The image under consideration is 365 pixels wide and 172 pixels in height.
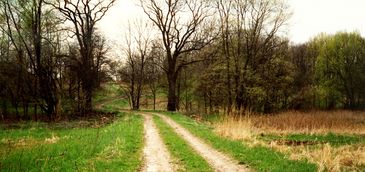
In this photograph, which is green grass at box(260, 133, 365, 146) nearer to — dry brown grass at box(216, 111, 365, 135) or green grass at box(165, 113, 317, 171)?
dry brown grass at box(216, 111, 365, 135)

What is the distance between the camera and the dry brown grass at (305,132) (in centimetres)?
1166

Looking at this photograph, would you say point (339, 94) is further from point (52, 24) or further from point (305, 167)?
point (305, 167)

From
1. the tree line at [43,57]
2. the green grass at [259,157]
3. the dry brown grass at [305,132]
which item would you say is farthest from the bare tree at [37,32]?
the green grass at [259,157]

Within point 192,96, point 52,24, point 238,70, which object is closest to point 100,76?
point 192,96

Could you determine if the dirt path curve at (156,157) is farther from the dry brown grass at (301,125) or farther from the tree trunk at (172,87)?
the tree trunk at (172,87)

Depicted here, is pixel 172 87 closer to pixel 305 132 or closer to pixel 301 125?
pixel 301 125

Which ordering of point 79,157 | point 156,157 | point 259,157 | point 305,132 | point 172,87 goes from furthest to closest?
point 172,87
point 305,132
point 156,157
point 259,157
point 79,157

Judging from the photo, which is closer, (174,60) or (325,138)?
(325,138)

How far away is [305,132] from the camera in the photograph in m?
24.4

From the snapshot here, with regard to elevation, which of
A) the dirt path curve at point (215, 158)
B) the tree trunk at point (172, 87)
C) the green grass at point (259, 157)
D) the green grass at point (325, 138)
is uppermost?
the tree trunk at point (172, 87)

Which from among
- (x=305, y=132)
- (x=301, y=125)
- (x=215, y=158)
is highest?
(x=301, y=125)

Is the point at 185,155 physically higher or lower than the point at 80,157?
lower

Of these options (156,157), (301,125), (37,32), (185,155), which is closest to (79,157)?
(156,157)

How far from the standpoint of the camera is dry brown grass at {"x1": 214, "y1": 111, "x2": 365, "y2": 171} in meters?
11.7
